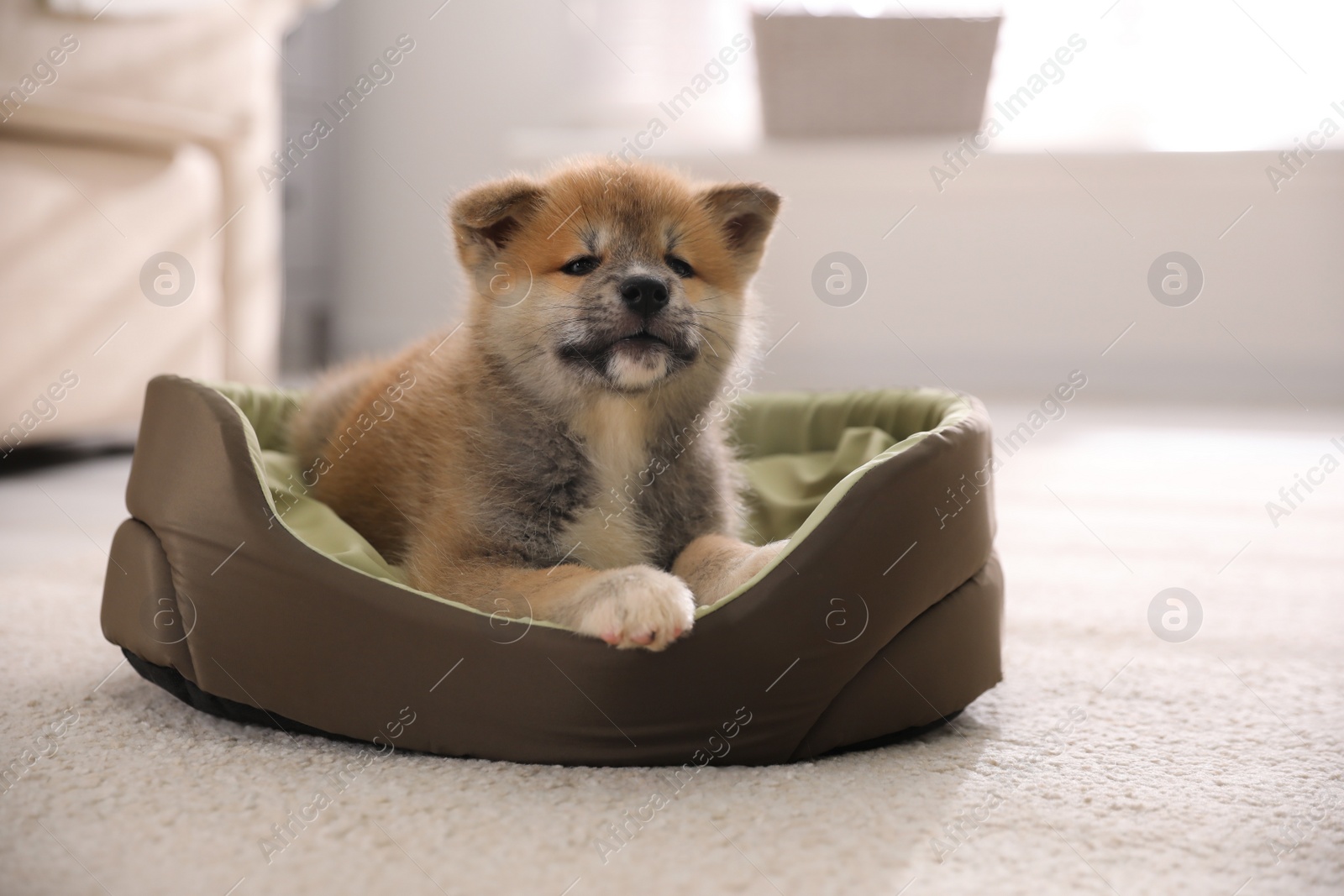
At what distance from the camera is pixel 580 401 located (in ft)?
5.55

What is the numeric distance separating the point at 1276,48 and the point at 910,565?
472 centimetres

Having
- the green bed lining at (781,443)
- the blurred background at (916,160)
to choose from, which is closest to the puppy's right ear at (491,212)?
the green bed lining at (781,443)

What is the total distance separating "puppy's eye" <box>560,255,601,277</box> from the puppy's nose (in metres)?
0.10

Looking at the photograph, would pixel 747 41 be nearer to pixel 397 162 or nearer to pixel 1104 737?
pixel 397 162

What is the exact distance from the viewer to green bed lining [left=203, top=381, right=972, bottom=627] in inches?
70.2

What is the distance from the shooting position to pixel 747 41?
18.1 feet

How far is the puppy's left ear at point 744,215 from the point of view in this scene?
6.08ft

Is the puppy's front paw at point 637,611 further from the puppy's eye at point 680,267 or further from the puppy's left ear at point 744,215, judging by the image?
the puppy's left ear at point 744,215

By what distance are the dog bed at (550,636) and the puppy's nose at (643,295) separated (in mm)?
388

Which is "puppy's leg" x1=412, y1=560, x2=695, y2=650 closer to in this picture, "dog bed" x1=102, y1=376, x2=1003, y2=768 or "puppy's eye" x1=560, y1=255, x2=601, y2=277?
"dog bed" x1=102, y1=376, x2=1003, y2=768

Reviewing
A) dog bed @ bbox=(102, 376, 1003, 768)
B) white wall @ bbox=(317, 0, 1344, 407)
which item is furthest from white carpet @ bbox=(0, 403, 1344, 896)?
white wall @ bbox=(317, 0, 1344, 407)

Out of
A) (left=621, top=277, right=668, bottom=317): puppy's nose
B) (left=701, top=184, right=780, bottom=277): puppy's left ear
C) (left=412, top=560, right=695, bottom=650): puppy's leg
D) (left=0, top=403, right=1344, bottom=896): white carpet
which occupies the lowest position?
(left=0, top=403, right=1344, bottom=896): white carpet

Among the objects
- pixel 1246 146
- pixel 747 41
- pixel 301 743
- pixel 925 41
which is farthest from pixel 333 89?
pixel 301 743

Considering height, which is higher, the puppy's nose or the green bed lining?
the puppy's nose
